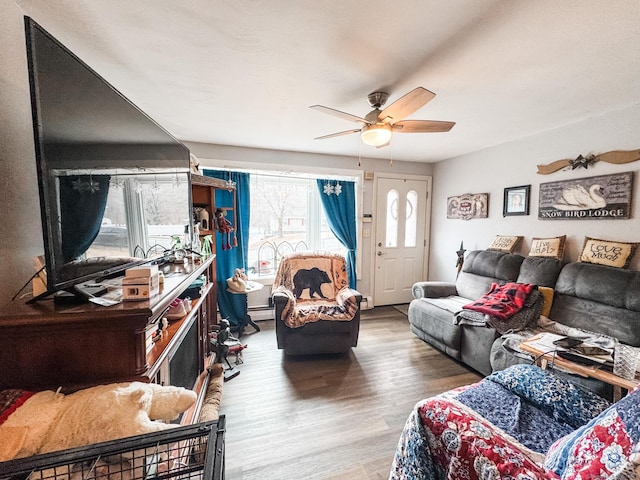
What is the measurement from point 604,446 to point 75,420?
1546mm

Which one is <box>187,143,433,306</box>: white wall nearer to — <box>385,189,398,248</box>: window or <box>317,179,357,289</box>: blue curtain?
→ <box>317,179,357,289</box>: blue curtain

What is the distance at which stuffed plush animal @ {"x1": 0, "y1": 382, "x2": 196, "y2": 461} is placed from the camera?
729mm

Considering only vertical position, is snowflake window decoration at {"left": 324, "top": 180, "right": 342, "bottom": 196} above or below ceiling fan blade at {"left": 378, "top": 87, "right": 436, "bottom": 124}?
below

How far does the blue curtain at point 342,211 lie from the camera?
383cm

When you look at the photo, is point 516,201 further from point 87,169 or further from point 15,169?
point 15,169

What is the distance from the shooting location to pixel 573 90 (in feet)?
6.22

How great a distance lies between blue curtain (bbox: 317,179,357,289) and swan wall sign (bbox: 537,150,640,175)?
2.24 meters

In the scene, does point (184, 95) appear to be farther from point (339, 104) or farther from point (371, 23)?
point (371, 23)

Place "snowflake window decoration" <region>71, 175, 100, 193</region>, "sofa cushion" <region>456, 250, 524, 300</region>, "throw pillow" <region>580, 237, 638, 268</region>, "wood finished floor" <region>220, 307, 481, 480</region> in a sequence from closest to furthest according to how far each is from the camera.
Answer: "snowflake window decoration" <region>71, 175, 100, 193</region> < "wood finished floor" <region>220, 307, 481, 480</region> < "throw pillow" <region>580, 237, 638, 268</region> < "sofa cushion" <region>456, 250, 524, 300</region>

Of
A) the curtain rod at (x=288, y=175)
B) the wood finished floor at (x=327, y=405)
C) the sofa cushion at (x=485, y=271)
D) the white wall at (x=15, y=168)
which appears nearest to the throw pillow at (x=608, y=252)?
the sofa cushion at (x=485, y=271)

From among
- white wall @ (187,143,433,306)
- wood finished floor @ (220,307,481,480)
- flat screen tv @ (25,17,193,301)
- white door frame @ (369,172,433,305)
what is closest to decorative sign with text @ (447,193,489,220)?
white door frame @ (369,172,433,305)

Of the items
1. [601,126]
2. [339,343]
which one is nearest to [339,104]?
[339,343]

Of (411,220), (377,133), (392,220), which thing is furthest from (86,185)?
(411,220)

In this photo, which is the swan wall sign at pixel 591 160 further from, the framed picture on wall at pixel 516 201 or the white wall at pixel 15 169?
the white wall at pixel 15 169
